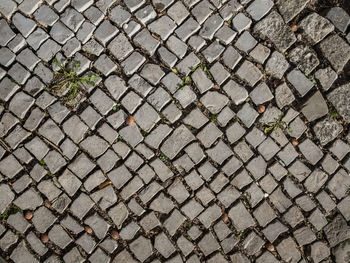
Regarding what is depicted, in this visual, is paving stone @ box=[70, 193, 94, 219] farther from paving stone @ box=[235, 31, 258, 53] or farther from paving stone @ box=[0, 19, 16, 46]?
paving stone @ box=[235, 31, 258, 53]

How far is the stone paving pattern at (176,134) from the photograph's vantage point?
11.2ft

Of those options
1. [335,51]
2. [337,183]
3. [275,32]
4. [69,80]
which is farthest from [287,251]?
[69,80]

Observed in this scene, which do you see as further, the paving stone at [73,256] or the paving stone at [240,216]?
the paving stone at [240,216]

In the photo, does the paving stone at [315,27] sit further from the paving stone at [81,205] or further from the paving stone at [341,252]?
the paving stone at [81,205]

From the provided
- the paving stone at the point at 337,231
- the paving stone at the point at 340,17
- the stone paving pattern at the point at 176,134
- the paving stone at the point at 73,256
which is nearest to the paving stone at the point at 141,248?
the stone paving pattern at the point at 176,134

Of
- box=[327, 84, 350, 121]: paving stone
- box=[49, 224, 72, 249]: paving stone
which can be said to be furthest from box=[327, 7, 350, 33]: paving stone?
box=[49, 224, 72, 249]: paving stone

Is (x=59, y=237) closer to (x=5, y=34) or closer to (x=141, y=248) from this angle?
(x=141, y=248)

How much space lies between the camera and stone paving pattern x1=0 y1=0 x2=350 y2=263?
3.41m

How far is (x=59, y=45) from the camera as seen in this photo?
3.45 m

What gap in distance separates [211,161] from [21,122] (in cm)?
204

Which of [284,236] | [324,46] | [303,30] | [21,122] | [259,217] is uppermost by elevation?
[21,122]

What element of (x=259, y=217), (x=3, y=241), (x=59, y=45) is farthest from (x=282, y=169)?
(x=3, y=241)

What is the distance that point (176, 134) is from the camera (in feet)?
11.5

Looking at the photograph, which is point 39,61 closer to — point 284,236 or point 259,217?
point 259,217
